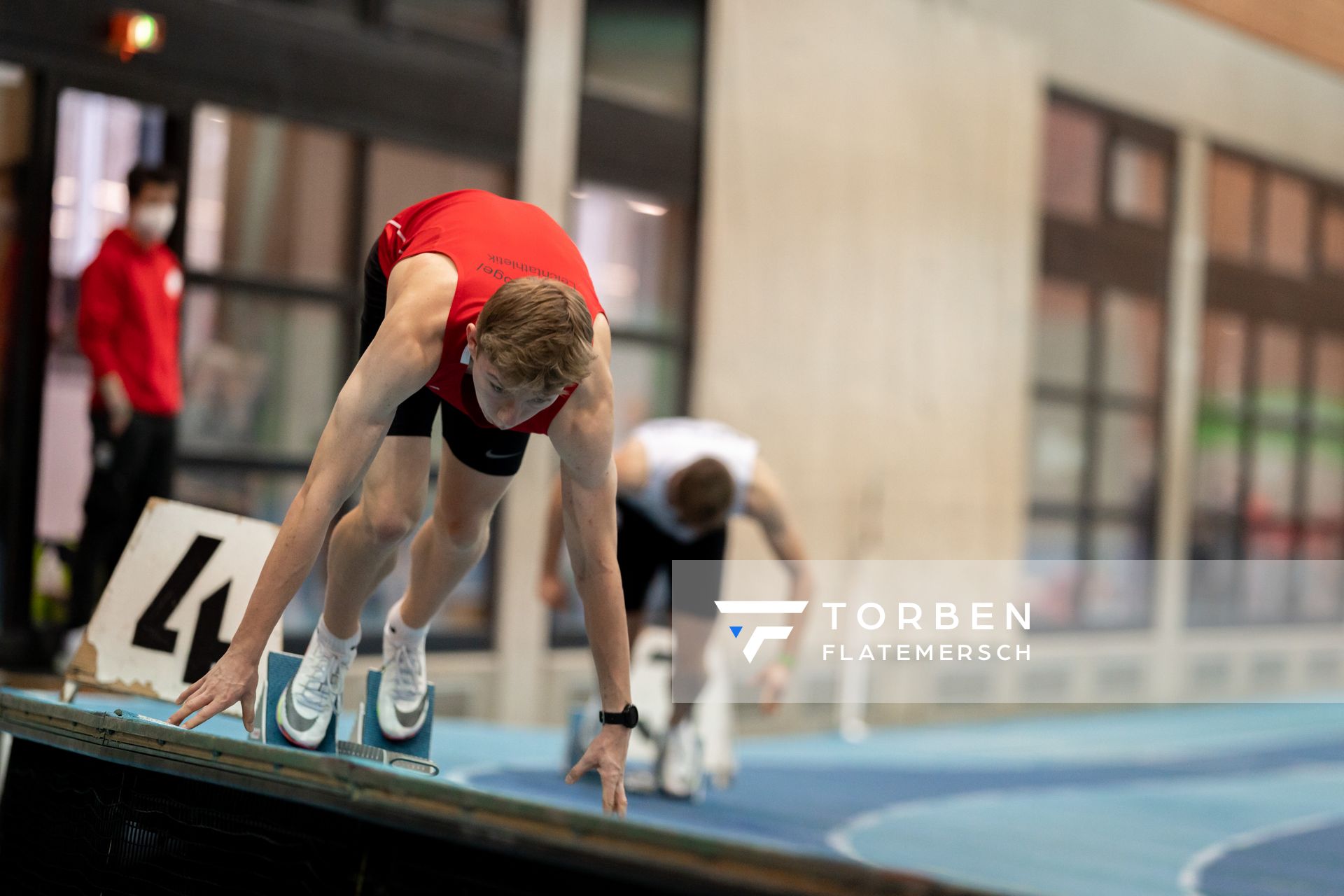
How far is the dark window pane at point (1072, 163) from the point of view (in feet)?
41.0

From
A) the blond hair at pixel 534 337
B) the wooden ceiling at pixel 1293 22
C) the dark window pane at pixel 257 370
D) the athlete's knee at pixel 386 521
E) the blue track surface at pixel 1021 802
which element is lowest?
the blue track surface at pixel 1021 802

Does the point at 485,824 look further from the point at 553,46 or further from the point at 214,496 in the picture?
the point at 553,46

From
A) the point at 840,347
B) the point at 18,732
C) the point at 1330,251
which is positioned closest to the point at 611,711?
the point at 18,732

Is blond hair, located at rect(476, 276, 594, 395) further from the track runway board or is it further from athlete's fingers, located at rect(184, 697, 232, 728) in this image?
athlete's fingers, located at rect(184, 697, 232, 728)

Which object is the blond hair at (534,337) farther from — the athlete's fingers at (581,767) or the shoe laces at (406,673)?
the shoe laces at (406,673)

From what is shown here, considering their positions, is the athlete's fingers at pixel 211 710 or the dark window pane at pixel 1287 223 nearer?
the athlete's fingers at pixel 211 710

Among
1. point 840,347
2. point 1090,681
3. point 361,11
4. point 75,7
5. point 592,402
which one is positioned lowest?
point 1090,681

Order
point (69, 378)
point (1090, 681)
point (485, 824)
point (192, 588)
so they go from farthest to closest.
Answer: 1. point (1090, 681)
2. point (69, 378)
3. point (192, 588)
4. point (485, 824)

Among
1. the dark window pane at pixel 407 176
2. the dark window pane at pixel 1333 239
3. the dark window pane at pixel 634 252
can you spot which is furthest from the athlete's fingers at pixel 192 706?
the dark window pane at pixel 1333 239

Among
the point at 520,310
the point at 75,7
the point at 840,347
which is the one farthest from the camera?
the point at 840,347

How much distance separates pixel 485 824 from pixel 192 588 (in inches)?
88.8

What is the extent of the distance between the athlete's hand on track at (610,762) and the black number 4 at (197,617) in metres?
1.46

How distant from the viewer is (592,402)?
299 centimetres

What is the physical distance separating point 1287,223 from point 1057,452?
4756 millimetres
